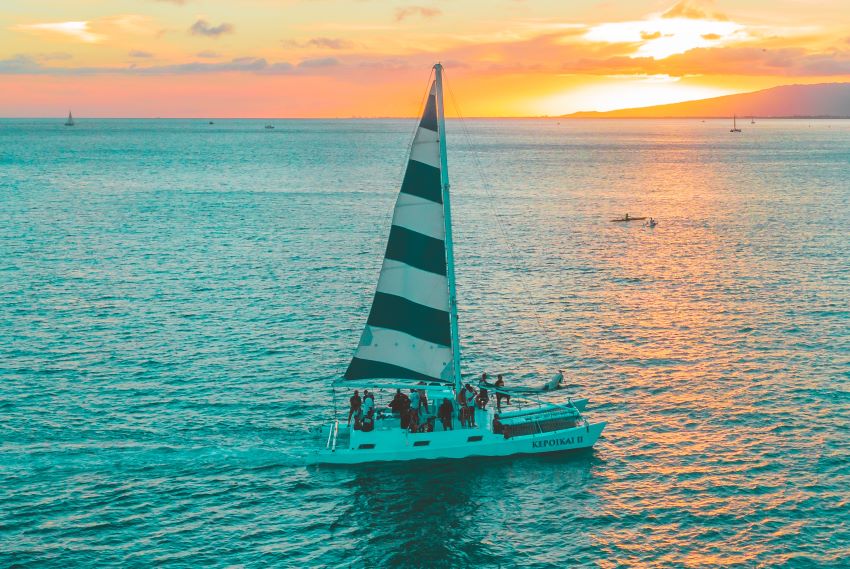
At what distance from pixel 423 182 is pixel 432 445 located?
1366 cm

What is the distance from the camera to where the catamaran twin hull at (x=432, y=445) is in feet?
153

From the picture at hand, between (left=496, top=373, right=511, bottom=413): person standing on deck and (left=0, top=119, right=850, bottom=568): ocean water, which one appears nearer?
(left=0, top=119, right=850, bottom=568): ocean water

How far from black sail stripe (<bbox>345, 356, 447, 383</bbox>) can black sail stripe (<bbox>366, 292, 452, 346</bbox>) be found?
197 centimetres

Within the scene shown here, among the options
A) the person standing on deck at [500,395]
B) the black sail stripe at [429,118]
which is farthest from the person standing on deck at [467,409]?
the black sail stripe at [429,118]

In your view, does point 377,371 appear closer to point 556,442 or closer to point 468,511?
point 468,511

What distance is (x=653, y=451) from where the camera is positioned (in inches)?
1905

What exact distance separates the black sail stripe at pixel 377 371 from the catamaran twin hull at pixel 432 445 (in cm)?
302

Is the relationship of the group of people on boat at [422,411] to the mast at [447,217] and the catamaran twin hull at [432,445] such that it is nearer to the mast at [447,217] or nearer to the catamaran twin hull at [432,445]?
the catamaran twin hull at [432,445]

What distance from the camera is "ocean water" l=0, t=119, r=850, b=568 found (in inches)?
1560

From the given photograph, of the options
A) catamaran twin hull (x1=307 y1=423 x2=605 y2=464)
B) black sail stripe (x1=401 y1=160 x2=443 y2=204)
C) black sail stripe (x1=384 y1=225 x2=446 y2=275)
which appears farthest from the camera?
catamaran twin hull (x1=307 y1=423 x2=605 y2=464)

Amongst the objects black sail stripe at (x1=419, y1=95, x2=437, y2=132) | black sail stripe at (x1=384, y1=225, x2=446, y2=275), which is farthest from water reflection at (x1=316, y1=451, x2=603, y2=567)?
black sail stripe at (x1=419, y1=95, x2=437, y2=132)

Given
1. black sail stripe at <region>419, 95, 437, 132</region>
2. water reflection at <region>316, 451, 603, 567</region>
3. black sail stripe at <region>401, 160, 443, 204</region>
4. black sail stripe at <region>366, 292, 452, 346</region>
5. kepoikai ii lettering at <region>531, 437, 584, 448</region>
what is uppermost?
black sail stripe at <region>419, 95, 437, 132</region>

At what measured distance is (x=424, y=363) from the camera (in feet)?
158

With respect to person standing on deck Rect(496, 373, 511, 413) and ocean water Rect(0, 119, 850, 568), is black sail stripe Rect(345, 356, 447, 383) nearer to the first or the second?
person standing on deck Rect(496, 373, 511, 413)
